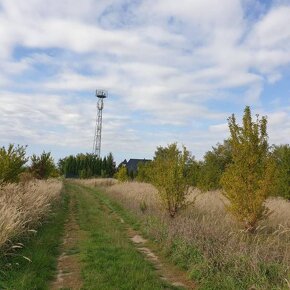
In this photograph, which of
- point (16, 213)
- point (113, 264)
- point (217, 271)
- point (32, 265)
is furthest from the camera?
point (16, 213)

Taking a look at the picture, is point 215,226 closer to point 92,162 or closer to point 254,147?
point 254,147

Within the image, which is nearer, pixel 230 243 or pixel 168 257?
pixel 230 243

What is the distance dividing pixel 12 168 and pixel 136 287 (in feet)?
40.1

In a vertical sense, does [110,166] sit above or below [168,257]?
above

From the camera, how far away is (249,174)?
10.6 metres

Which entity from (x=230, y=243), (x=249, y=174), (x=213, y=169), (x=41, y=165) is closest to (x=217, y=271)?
(x=230, y=243)

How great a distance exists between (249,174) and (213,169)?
1998 cm

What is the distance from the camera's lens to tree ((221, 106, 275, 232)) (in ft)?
33.9

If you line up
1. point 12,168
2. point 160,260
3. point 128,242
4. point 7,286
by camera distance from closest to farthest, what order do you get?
point 7,286 → point 160,260 → point 128,242 → point 12,168

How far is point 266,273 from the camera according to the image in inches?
279

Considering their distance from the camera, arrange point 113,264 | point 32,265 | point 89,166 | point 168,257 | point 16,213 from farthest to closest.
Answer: point 89,166 → point 16,213 → point 168,257 → point 113,264 → point 32,265

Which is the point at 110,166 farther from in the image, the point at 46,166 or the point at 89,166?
the point at 46,166

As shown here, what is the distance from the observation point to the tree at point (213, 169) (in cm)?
2763

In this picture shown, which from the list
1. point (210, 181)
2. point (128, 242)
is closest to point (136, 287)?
point (128, 242)
